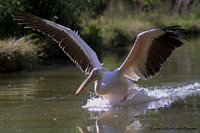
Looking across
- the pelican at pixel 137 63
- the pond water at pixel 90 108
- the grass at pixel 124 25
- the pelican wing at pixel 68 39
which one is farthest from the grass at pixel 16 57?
the grass at pixel 124 25

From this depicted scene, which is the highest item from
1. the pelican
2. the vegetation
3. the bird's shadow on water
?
the vegetation

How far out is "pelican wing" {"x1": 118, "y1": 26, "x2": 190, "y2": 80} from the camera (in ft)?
20.9

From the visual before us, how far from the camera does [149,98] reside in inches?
274

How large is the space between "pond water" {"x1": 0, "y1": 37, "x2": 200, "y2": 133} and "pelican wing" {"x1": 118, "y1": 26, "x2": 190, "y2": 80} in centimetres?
53

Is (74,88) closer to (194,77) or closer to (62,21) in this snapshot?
(194,77)

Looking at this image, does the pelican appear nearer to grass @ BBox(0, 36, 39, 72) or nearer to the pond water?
the pond water

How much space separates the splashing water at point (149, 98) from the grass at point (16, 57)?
4.22m

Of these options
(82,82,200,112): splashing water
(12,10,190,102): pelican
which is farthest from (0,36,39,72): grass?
(82,82,200,112): splashing water

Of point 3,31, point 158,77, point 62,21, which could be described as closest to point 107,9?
point 62,21

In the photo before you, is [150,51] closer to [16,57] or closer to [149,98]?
[149,98]

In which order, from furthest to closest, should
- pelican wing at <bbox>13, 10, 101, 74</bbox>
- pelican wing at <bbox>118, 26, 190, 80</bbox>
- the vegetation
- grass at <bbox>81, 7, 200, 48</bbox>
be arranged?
grass at <bbox>81, 7, 200, 48</bbox> → the vegetation → pelican wing at <bbox>13, 10, 101, 74</bbox> → pelican wing at <bbox>118, 26, 190, 80</bbox>

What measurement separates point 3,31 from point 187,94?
902 cm

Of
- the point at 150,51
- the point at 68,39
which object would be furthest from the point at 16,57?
the point at 150,51

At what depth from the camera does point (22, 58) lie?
11.1 metres
